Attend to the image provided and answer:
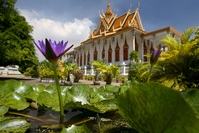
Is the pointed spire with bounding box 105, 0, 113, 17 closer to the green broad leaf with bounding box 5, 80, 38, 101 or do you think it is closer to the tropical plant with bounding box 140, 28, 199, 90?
the tropical plant with bounding box 140, 28, 199, 90

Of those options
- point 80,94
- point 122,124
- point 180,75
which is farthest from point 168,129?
point 180,75

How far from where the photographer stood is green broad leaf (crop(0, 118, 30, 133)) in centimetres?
61

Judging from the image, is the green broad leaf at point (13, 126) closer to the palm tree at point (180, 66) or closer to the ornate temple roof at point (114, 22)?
the palm tree at point (180, 66)

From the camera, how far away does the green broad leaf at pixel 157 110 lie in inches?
13.4

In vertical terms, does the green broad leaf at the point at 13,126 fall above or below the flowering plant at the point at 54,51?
below

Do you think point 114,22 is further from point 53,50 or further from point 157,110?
point 157,110

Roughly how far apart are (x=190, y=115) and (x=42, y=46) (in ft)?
1.96

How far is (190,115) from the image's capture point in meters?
0.33

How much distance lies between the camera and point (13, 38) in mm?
10203

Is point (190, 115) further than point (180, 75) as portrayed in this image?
No

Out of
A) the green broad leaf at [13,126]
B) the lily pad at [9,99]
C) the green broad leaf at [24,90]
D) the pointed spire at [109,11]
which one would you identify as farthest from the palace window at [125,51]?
the green broad leaf at [13,126]

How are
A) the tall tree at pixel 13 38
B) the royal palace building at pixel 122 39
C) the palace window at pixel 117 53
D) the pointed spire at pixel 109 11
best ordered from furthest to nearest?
the pointed spire at pixel 109 11 < the palace window at pixel 117 53 < the royal palace building at pixel 122 39 < the tall tree at pixel 13 38

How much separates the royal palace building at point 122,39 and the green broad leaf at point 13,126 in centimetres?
1299

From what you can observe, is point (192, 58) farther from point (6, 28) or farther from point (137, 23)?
point (137, 23)
